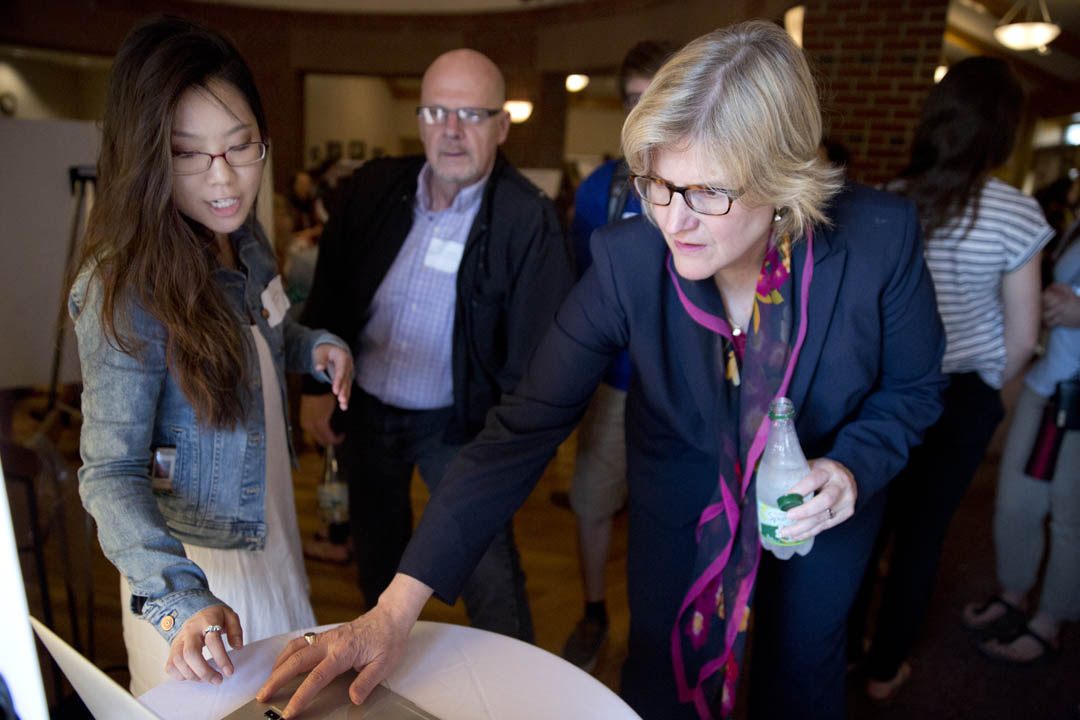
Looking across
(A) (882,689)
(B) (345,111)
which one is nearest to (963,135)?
(A) (882,689)

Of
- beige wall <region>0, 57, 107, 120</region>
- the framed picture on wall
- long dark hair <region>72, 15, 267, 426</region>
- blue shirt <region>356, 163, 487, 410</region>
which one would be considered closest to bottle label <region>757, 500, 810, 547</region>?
long dark hair <region>72, 15, 267, 426</region>

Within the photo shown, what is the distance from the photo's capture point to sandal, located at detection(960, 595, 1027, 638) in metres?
2.64

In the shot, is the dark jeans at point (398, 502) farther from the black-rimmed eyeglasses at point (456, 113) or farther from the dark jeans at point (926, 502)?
the dark jeans at point (926, 502)

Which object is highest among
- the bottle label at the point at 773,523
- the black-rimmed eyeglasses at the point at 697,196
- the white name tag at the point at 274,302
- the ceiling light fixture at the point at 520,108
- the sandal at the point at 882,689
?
the ceiling light fixture at the point at 520,108

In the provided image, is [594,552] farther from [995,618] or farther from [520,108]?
[520,108]

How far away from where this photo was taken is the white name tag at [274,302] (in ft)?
4.73

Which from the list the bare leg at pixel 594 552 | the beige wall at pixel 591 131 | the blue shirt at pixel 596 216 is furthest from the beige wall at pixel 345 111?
the bare leg at pixel 594 552

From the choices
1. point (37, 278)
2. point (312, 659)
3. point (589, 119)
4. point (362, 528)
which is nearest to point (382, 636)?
point (312, 659)

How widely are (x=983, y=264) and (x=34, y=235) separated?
10.5ft

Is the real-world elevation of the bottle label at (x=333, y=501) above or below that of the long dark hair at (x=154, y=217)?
below

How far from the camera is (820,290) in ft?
4.13

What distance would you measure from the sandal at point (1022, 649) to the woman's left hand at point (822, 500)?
1891 mm

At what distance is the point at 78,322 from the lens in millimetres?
1124

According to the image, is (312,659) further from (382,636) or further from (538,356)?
(538,356)
